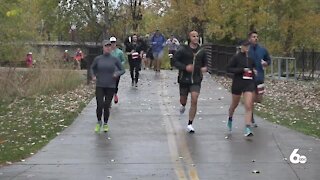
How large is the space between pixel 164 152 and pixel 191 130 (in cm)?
188

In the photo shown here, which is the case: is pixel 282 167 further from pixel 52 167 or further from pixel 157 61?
pixel 157 61

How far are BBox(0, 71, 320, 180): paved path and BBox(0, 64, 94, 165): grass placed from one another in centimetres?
35

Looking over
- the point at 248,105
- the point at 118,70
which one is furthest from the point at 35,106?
the point at 248,105

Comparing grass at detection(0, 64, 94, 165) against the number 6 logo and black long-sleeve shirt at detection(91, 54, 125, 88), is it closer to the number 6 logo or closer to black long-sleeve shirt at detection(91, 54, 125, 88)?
black long-sleeve shirt at detection(91, 54, 125, 88)

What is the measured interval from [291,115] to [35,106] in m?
6.50

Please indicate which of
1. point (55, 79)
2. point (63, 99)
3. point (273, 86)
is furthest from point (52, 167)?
Answer: point (273, 86)

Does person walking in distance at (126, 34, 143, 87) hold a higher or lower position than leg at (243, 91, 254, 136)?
higher

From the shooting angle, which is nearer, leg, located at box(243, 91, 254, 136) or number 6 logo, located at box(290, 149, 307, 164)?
number 6 logo, located at box(290, 149, 307, 164)

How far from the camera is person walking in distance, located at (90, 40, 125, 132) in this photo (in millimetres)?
11828

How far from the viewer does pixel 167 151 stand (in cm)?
992

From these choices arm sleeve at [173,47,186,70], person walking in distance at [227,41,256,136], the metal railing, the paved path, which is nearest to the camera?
the paved path

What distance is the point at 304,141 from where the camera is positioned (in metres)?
10.6

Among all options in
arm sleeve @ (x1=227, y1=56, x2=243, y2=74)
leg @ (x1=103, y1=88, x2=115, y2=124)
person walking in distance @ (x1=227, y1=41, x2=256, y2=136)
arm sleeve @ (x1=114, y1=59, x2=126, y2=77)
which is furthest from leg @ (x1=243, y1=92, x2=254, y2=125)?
leg @ (x1=103, y1=88, x2=115, y2=124)

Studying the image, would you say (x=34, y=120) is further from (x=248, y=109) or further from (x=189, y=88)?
(x=248, y=109)
